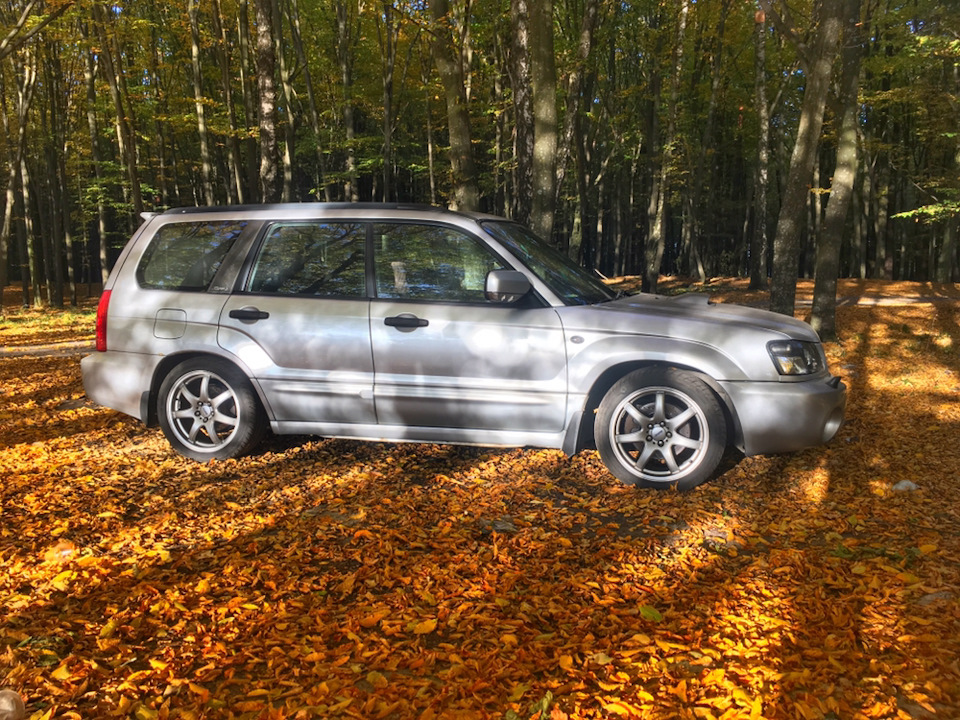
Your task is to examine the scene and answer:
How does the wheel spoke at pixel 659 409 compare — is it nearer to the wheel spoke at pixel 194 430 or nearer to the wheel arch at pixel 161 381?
the wheel arch at pixel 161 381

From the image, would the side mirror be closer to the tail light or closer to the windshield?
the windshield

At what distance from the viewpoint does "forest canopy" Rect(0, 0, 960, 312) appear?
33.1 feet

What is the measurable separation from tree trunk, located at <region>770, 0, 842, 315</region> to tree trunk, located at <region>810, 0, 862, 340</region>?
100 centimetres

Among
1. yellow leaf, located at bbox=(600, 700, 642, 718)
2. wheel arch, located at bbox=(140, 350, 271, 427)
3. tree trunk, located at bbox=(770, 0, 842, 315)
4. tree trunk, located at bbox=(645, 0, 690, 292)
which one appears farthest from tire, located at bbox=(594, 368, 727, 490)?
tree trunk, located at bbox=(645, 0, 690, 292)

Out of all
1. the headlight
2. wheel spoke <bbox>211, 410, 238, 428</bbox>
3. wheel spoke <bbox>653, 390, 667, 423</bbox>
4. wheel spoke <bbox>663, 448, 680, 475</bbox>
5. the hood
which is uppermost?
the hood

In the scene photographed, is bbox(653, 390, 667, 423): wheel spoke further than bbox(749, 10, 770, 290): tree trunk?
No

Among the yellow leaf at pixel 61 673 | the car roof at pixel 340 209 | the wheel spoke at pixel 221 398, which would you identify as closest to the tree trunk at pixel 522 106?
the car roof at pixel 340 209

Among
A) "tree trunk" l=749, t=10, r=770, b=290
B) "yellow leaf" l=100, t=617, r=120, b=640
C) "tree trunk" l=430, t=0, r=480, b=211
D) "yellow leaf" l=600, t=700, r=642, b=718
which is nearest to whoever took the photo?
"yellow leaf" l=600, t=700, r=642, b=718

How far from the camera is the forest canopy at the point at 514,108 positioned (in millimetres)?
10086

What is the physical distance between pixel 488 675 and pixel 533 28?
8869 mm

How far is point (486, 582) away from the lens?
10.7 feet

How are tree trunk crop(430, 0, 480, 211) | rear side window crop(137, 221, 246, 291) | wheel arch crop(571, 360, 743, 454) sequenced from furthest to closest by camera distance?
tree trunk crop(430, 0, 480, 211) → rear side window crop(137, 221, 246, 291) → wheel arch crop(571, 360, 743, 454)

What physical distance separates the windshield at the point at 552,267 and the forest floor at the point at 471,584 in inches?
52.5

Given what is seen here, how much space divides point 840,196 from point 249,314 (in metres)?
8.80
